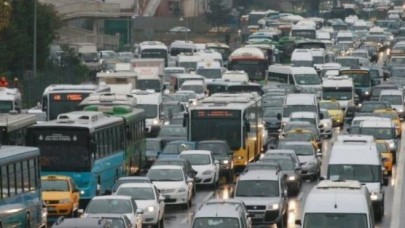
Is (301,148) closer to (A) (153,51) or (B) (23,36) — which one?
(B) (23,36)

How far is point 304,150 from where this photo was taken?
54.9 meters

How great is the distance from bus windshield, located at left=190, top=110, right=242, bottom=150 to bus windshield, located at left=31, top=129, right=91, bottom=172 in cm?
1057

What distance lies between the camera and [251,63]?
3691 inches

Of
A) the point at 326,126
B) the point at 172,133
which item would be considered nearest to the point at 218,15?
the point at 326,126

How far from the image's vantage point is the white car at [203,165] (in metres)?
51.2

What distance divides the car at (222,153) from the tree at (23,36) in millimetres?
33593

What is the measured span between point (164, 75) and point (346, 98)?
14.6m

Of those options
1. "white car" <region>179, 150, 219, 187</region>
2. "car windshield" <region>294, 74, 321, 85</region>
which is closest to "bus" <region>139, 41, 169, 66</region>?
"car windshield" <region>294, 74, 321, 85</region>

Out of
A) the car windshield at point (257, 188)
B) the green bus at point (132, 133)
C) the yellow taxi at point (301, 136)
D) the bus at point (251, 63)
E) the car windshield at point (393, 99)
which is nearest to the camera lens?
the car windshield at point (257, 188)

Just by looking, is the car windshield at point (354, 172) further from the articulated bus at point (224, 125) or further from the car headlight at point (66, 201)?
the articulated bus at point (224, 125)

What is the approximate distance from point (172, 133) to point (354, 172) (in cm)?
1647

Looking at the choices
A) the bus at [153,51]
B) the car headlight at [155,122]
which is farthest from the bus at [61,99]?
the bus at [153,51]

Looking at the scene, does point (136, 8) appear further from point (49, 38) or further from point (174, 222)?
point (174, 222)

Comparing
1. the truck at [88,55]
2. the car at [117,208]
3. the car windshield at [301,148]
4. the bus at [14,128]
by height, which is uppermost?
the bus at [14,128]
